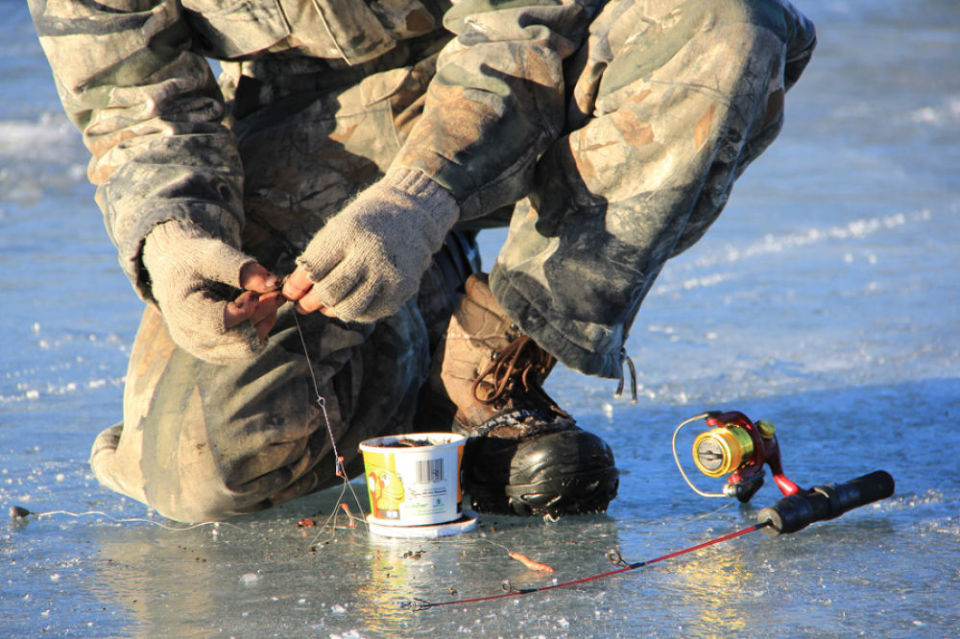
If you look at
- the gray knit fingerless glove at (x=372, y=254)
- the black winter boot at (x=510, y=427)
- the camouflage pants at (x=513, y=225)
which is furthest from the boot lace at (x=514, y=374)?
the gray knit fingerless glove at (x=372, y=254)

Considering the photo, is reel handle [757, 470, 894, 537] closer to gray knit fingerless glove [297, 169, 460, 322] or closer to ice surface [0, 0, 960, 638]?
ice surface [0, 0, 960, 638]

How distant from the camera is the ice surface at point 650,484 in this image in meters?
1.54

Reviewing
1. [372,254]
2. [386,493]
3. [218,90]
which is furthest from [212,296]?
[218,90]

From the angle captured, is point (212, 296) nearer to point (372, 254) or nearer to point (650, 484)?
point (372, 254)

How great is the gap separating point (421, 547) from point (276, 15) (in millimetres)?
1099

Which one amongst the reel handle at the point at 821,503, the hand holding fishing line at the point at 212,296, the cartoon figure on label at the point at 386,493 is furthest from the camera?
the cartoon figure on label at the point at 386,493

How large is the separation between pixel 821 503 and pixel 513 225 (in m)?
0.77

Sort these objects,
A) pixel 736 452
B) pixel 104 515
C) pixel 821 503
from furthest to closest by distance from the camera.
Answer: pixel 104 515 < pixel 736 452 < pixel 821 503

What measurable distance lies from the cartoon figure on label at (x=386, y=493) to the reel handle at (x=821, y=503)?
2.07 feet

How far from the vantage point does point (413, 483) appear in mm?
1880

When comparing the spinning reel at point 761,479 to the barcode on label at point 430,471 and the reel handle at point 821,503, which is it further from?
the barcode on label at point 430,471

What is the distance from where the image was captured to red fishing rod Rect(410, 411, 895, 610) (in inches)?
67.4

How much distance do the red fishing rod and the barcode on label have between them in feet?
1.03

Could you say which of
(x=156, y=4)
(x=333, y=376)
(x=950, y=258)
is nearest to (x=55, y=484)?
(x=333, y=376)
